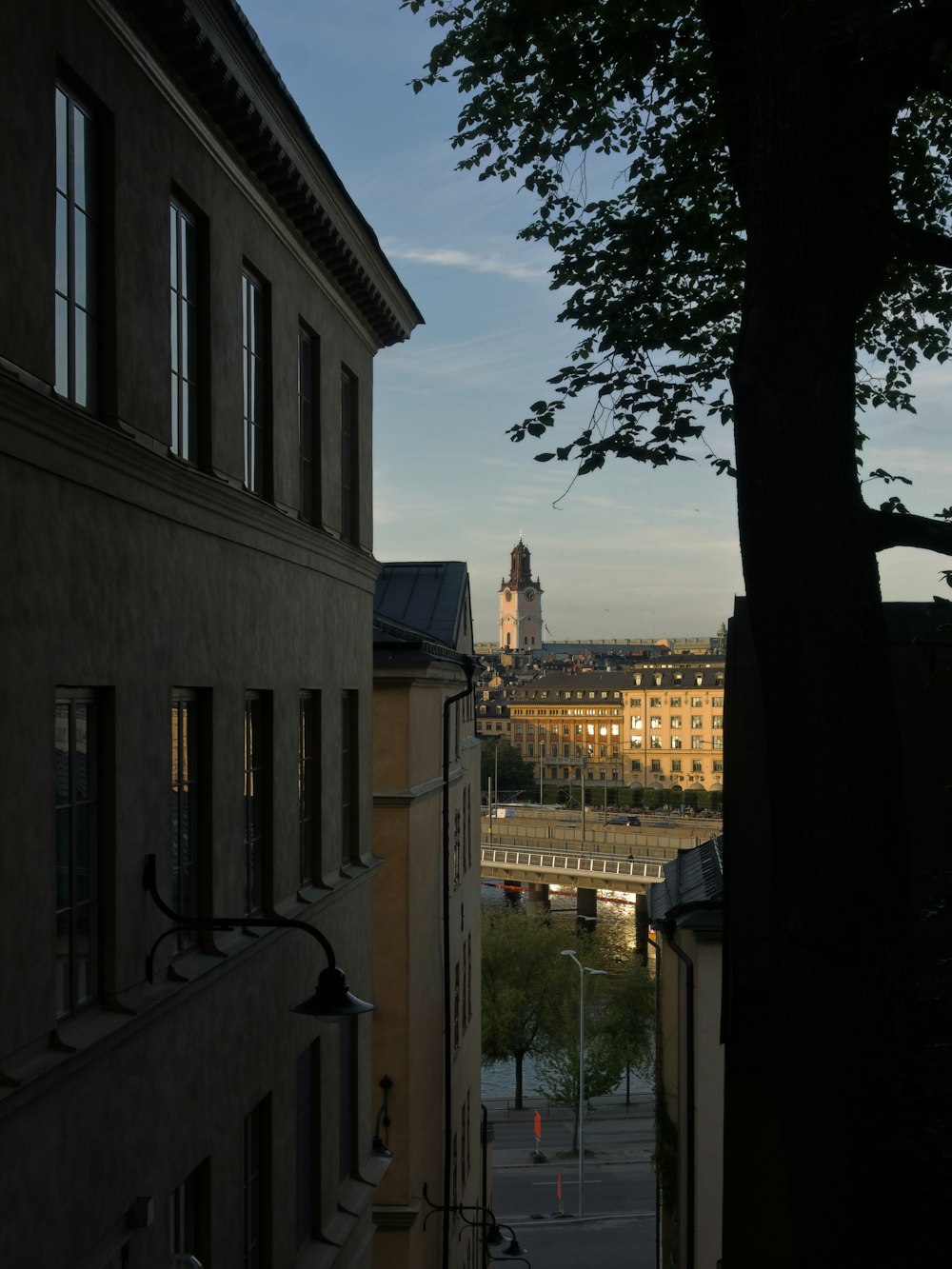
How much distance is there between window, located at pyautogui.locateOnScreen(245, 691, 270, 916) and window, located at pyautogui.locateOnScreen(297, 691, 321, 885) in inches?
57.0

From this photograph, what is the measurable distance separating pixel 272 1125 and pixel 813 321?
737 centimetres

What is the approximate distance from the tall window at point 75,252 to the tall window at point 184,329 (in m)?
1.17

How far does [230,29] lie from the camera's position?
8.40m

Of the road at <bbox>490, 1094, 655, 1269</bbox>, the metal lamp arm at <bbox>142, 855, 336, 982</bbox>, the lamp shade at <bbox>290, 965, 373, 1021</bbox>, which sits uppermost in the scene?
the metal lamp arm at <bbox>142, 855, 336, 982</bbox>

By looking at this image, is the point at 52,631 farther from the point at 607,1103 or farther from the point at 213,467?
the point at 607,1103

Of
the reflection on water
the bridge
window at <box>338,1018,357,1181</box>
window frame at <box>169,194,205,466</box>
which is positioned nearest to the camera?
window frame at <box>169,194,205,466</box>

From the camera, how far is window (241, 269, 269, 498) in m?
10.4

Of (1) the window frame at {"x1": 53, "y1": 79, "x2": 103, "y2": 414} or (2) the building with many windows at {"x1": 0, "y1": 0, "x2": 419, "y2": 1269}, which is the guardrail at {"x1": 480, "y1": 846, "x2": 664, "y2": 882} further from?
(1) the window frame at {"x1": 53, "y1": 79, "x2": 103, "y2": 414}

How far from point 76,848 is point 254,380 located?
4.68 metres

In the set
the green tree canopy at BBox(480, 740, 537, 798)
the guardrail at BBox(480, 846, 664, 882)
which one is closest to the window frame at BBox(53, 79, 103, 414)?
the guardrail at BBox(480, 846, 664, 882)

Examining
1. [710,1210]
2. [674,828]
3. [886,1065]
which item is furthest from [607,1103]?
[886,1065]

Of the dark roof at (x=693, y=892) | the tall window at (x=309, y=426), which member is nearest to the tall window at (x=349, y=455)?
the tall window at (x=309, y=426)

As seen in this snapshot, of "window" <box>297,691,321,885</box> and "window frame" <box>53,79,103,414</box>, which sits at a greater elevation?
"window frame" <box>53,79,103,414</box>

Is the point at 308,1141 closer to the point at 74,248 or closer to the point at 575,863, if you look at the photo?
the point at 74,248
